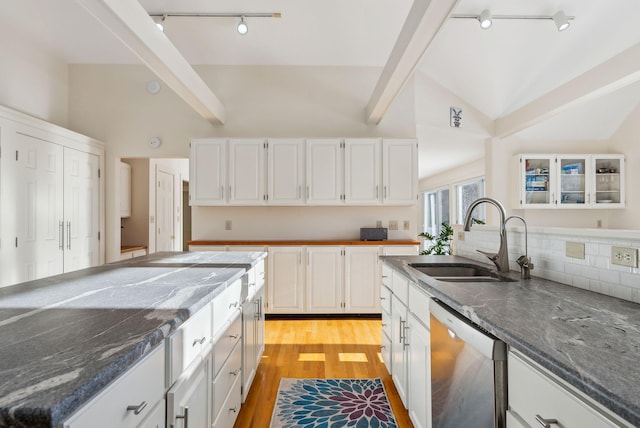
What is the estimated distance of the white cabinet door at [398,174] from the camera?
3996 mm

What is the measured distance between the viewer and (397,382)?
211 centimetres

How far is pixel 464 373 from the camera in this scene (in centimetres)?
116

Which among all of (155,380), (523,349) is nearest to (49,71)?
(155,380)

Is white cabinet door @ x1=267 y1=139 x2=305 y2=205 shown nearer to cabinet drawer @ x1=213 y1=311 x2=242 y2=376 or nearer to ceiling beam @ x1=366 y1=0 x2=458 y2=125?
ceiling beam @ x1=366 y1=0 x2=458 y2=125

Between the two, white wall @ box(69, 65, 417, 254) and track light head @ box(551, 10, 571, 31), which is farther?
white wall @ box(69, 65, 417, 254)

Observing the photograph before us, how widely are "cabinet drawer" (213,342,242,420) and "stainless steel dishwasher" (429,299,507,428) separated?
3.10ft

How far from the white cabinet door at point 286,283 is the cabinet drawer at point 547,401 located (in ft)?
10.1

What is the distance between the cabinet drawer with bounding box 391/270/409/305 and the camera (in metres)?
1.89

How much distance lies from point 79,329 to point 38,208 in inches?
130

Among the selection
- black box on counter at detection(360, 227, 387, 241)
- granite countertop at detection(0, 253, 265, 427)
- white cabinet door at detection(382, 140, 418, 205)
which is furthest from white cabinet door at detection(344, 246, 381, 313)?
granite countertop at detection(0, 253, 265, 427)

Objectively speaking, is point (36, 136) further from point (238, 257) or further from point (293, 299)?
point (293, 299)

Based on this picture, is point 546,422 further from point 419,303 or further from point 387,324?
point 387,324

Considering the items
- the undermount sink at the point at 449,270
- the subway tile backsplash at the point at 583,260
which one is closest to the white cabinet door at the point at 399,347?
the undermount sink at the point at 449,270

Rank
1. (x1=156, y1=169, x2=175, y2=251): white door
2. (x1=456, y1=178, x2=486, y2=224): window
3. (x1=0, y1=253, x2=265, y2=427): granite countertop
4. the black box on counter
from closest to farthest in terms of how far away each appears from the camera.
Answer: (x1=0, y1=253, x2=265, y2=427): granite countertop, the black box on counter, (x1=156, y1=169, x2=175, y2=251): white door, (x1=456, y1=178, x2=486, y2=224): window
